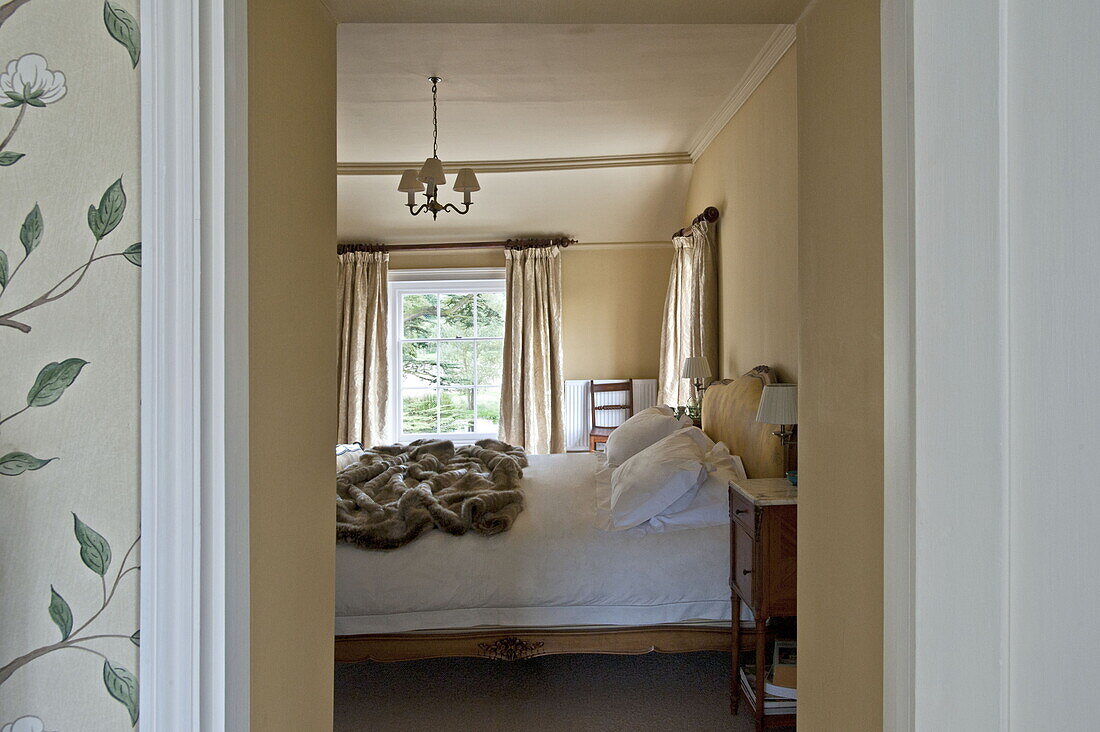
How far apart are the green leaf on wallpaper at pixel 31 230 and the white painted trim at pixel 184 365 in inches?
4.5

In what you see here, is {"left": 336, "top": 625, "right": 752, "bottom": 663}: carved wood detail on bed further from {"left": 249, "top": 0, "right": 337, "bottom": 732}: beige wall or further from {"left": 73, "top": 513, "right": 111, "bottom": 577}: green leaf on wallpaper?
{"left": 73, "top": 513, "right": 111, "bottom": 577}: green leaf on wallpaper

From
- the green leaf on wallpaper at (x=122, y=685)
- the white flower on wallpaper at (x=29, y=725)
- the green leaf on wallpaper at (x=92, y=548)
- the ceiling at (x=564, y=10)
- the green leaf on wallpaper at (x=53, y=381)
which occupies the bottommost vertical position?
the white flower on wallpaper at (x=29, y=725)

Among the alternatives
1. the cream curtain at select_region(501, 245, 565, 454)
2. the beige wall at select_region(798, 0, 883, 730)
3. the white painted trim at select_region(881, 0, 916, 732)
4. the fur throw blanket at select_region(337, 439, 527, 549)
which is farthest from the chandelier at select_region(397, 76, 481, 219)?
the white painted trim at select_region(881, 0, 916, 732)

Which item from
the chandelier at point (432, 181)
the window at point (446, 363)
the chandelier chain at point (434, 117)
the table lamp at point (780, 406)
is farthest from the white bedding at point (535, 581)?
the window at point (446, 363)

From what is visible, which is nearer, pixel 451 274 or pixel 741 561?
pixel 741 561

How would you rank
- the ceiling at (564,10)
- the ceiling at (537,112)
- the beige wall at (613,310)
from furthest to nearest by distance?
the beige wall at (613,310), the ceiling at (537,112), the ceiling at (564,10)

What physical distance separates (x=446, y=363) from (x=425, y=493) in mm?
Answer: 3858

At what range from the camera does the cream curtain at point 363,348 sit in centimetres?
679

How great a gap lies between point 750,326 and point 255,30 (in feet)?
10.5

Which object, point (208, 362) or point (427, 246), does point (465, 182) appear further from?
point (208, 362)

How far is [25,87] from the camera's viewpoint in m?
0.83

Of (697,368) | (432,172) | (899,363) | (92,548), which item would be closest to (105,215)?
(92,548)

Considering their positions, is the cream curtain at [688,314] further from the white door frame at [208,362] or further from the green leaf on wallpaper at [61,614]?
the green leaf on wallpaper at [61,614]

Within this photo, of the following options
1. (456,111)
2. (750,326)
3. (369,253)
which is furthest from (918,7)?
(369,253)
